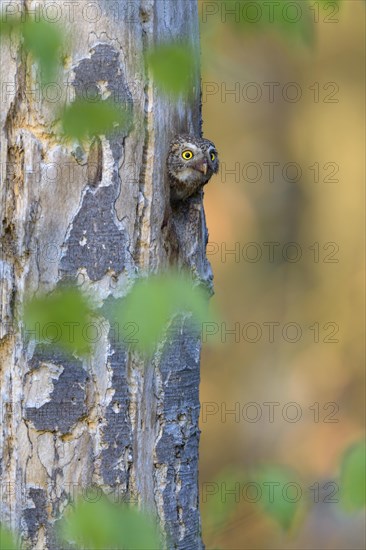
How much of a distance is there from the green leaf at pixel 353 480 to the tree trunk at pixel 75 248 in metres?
0.72

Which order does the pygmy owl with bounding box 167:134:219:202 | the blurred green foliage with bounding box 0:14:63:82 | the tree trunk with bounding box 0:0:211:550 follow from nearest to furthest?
the blurred green foliage with bounding box 0:14:63:82 < the tree trunk with bounding box 0:0:211:550 < the pygmy owl with bounding box 167:134:219:202

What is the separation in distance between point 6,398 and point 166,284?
94 centimetres

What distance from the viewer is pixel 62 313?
1.41 meters

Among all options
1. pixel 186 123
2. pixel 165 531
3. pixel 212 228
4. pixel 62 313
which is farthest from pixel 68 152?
pixel 212 228

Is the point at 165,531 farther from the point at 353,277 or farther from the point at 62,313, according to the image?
the point at 353,277

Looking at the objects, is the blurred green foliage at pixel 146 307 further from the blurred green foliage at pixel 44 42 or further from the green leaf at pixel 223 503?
the green leaf at pixel 223 503

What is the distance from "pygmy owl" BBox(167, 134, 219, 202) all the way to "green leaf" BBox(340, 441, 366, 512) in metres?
0.96

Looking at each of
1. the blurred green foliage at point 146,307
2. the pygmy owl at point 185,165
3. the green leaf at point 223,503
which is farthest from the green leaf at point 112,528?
the pygmy owl at point 185,165

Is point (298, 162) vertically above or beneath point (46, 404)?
above

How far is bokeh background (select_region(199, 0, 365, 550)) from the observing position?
962cm

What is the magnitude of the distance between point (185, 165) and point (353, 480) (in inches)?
42.8

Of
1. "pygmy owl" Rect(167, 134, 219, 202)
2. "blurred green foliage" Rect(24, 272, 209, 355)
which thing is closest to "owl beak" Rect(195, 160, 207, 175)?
"pygmy owl" Rect(167, 134, 219, 202)

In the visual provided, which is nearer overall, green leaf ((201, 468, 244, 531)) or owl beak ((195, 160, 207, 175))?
green leaf ((201, 468, 244, 531))

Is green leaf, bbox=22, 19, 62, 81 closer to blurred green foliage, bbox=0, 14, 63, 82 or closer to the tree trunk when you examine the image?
blurred green foliage, bbox=0, 14, 63, 82
